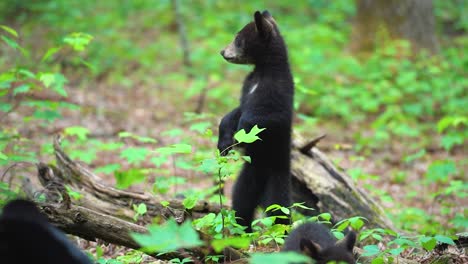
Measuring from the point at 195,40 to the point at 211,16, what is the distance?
1.01 meters

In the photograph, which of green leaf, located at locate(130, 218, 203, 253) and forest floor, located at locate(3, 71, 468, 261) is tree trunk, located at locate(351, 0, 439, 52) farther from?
green leaf, located at locate(130, 218, 203, 253)

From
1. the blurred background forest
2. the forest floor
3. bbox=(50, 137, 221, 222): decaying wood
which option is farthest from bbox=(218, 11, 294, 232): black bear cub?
the forest floor

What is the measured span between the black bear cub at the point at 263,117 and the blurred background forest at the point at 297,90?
42.5 inches

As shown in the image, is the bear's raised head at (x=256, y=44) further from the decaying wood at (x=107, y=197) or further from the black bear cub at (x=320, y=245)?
the black bear cub at (x=320, y=245)

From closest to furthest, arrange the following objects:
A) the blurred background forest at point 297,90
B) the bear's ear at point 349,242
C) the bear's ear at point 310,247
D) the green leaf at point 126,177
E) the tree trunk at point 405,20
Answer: the bear's ear at point 310,247 → the bear's ear at point 349,242 → the green leaf at point 126,177 → the blurred background forest at point 297,90 → the tree trunk at point 405,20

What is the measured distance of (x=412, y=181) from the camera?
892 centimetres

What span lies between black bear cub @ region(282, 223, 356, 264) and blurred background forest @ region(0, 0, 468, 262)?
3025 mm

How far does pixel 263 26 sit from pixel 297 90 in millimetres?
3914

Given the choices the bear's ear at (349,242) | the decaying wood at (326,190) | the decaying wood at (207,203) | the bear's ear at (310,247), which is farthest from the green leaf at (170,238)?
the decaying wood at (326,190)

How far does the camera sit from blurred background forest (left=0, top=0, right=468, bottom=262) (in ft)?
28.3

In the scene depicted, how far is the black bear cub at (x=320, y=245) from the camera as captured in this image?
3174 millimetres

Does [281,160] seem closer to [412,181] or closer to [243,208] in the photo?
[243,208]

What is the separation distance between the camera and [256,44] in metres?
5.66

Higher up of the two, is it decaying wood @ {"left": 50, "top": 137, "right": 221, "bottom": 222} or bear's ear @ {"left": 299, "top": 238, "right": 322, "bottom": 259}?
bear's ear @ {"left": 299, "top": 238, "right": 322, "bottom": 259}
